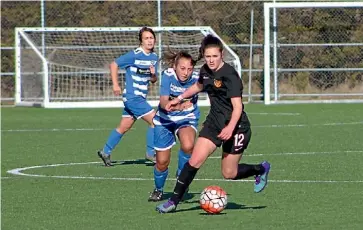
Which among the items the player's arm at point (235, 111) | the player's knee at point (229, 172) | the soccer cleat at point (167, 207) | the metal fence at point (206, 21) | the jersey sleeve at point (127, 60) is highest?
the metal fence at point (206, 21)

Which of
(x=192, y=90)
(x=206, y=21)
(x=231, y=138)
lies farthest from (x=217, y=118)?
(x=206, y=21)

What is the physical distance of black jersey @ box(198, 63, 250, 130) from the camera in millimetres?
8930

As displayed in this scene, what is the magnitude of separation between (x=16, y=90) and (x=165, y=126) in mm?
17448

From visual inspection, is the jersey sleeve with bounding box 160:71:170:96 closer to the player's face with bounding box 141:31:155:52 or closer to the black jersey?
the black jersey

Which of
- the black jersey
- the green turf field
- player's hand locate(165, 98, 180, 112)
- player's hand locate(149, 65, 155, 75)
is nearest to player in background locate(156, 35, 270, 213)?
the black jersey

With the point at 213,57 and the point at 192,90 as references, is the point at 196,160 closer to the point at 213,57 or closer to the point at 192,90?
the point at 192,90

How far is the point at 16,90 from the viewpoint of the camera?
88.9ft

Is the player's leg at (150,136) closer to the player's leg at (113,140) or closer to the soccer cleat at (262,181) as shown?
the player's leg at (113,140)

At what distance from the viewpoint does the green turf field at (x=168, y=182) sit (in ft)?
27.9

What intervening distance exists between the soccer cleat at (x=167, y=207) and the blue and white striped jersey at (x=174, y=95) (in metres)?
1.33

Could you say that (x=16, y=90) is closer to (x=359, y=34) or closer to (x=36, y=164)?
(x=359, y=34)

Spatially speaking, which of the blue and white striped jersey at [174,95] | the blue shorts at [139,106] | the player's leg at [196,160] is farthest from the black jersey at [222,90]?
the blue shorts at [139,106]

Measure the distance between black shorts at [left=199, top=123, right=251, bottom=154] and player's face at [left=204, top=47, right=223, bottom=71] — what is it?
21.3 inches

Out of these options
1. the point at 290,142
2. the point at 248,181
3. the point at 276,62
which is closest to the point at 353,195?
the point at 248,181
